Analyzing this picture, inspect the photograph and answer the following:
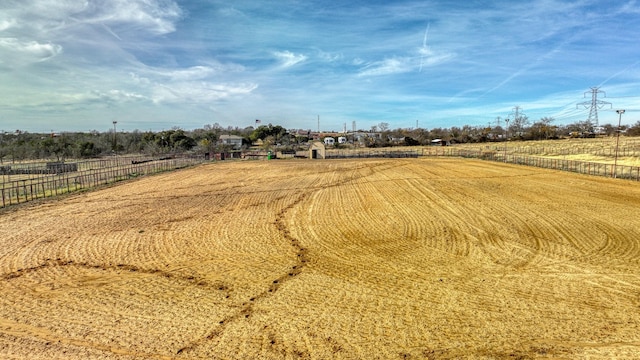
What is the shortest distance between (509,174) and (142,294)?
33.2 metres

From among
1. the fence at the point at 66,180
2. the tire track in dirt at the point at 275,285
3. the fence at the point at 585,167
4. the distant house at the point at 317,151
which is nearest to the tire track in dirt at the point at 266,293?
the tire track in dirt at the point at 275,285

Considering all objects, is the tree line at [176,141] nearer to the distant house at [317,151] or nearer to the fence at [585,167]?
the distant house at [317,151]

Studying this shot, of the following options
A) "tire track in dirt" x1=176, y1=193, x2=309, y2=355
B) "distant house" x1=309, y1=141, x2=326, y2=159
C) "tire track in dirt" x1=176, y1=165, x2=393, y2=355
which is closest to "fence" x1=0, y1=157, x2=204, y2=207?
"tire track in dirt" x1=176, y1=165, x2=393, y2=355

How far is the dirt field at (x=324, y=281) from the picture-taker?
7359 mm

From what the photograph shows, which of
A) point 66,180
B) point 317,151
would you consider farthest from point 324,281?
point 317,151

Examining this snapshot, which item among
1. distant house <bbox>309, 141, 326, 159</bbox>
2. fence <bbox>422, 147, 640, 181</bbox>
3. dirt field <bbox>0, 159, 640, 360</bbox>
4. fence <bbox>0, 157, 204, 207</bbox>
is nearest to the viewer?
dirt field <bbox>0, 159, 640, 360</bbox>

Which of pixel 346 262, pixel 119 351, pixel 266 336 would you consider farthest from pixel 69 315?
pixel 346 262

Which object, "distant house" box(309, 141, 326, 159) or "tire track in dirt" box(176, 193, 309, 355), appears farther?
"distant house" box(309, 141, 326, 159)

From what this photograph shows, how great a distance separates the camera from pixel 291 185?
3055 cm

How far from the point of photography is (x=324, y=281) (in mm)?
10602

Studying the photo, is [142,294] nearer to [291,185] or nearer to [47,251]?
[47,251]

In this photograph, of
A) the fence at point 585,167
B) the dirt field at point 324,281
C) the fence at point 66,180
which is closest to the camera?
the dirt field at point 324,281

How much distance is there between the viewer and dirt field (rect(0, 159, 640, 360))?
736 cm

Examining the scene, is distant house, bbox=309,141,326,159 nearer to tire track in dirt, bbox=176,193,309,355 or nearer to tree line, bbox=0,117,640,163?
tree line, bbox=0,117,640,163
